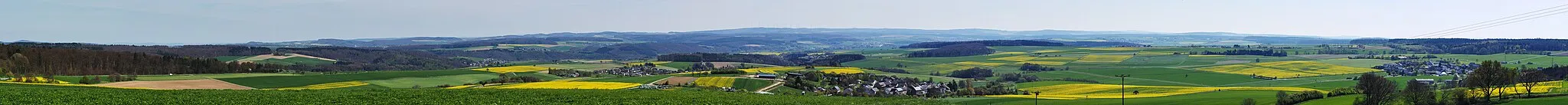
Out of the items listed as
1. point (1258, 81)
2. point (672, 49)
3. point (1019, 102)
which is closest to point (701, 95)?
point (1019, 102)

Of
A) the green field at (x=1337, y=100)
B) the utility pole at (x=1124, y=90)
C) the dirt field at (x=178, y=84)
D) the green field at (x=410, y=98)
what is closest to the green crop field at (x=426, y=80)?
the dirt field at (x=178, y=84)

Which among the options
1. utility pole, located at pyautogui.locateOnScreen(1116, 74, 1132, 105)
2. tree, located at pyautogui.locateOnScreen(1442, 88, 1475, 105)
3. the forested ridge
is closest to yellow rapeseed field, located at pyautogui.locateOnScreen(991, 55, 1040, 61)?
utility pole, located at pyautogui.locateOnScreen(1116, 74, 1132, 105)

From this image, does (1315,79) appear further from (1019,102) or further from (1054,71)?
(1019,102)

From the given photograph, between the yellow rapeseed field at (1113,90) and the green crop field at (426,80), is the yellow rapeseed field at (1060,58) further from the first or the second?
the green crop field at (426,80)

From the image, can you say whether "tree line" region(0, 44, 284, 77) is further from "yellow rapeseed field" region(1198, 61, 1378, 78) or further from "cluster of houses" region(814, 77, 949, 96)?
"yellow rapeseed field" region(1198, 61, 1378, 78)

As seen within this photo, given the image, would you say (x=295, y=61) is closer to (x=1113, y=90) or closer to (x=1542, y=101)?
(x=1113, y=90)

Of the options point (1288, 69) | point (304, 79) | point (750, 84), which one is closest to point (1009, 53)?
point (1288, 69)
